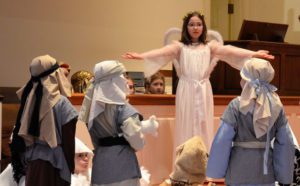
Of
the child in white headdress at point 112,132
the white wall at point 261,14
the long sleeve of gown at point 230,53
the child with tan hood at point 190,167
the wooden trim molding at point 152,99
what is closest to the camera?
the child in white headdress at point 112,132

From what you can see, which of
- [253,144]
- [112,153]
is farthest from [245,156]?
[112,153]

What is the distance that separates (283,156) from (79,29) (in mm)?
4553

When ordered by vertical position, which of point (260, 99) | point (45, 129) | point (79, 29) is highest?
point (79, 29)

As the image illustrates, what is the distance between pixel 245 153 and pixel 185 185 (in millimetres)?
525

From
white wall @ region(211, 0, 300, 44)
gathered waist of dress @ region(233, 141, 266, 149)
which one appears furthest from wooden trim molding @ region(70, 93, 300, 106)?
white wall @ region(211, 0, 300, 44)

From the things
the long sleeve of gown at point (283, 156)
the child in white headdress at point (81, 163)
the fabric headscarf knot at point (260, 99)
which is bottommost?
the child in white headdress at point (81, 163)

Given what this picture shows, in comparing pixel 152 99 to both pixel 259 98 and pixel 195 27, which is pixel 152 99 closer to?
pixel 195 27

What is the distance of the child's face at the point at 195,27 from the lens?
189 inches

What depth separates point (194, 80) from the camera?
4.75 metres

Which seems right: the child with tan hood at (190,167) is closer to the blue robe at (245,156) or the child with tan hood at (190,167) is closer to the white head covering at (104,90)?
the blue robe at (245,156)

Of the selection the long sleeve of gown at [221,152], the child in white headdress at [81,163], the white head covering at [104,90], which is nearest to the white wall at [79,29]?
the child in white headdress at [81,163]

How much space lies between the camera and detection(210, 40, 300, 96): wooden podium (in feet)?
20.7

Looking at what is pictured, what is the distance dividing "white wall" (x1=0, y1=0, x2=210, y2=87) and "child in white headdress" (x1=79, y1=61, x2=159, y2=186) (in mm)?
3535

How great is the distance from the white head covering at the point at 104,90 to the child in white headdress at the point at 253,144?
2.32 feet
